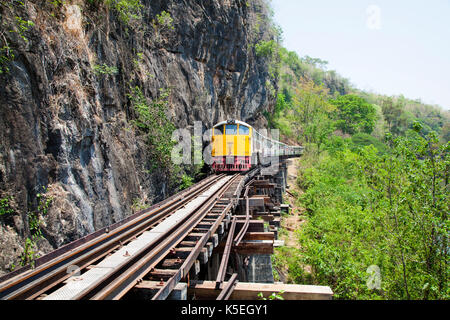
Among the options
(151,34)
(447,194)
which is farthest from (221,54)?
(447,194)

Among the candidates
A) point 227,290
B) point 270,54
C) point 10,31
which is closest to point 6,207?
point 10,31

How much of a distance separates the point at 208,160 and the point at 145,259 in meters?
11.7

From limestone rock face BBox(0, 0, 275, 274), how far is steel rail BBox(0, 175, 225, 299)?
1.48 meters

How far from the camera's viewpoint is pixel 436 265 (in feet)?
21.1

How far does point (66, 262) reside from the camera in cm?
352

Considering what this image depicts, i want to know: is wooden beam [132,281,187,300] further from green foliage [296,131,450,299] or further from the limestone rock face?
green foliage [296,131,450,299]

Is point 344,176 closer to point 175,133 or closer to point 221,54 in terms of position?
point 221,54

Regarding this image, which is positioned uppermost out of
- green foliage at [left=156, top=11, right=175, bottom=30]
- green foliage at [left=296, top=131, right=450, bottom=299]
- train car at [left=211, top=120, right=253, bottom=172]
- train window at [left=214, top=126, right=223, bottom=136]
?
green foliage at [left=156, top=11, right=175, bottom=30]

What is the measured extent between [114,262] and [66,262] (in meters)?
0.63

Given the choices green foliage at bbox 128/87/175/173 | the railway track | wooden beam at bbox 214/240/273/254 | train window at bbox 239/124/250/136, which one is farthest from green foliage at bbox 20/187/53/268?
train window at bbox 239/124/250/136

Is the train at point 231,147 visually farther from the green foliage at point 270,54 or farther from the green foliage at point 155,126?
the green foliage at point 270,54

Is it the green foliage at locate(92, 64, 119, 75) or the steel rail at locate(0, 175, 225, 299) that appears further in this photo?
the green foliage at locate(92, 64, 119, 75)

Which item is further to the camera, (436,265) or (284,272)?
(284,272)

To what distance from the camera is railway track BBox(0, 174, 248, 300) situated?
9.23 ft
